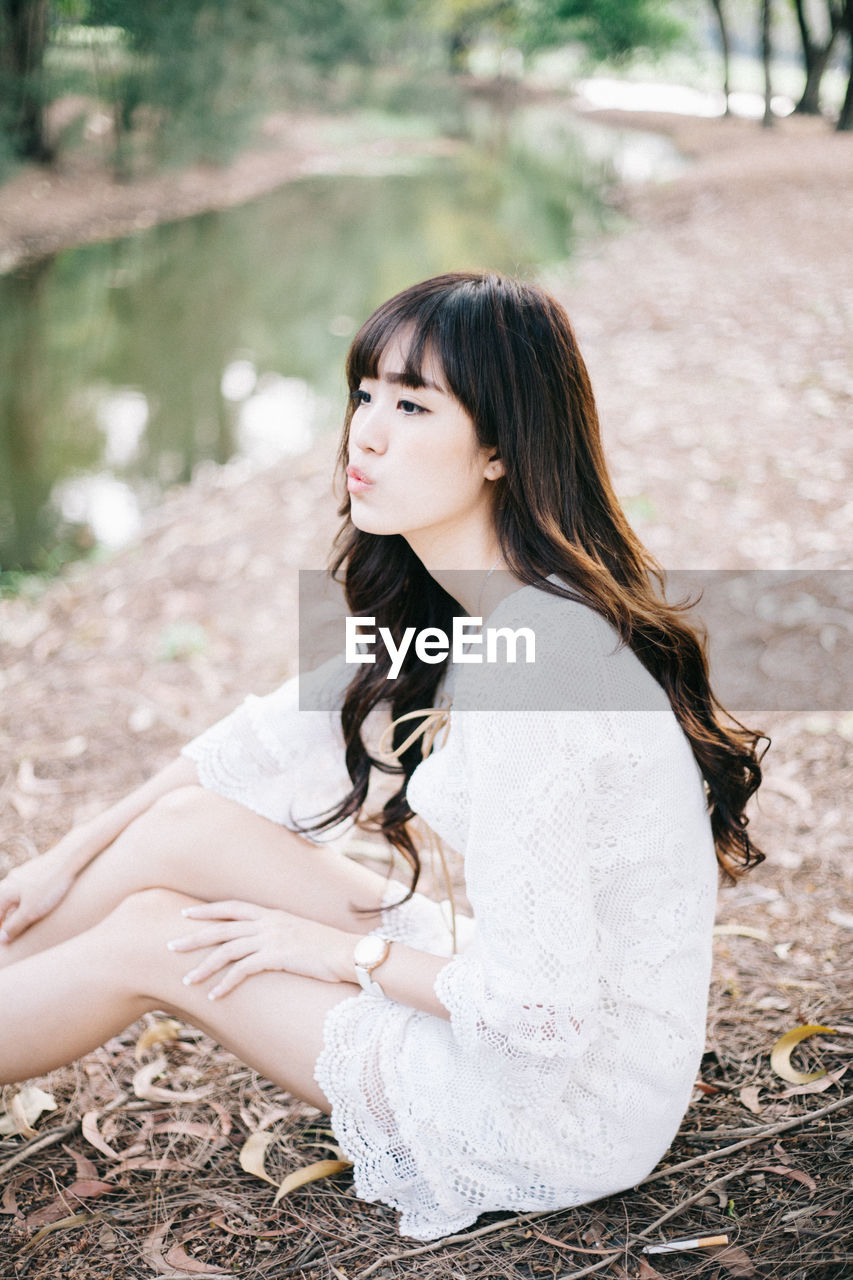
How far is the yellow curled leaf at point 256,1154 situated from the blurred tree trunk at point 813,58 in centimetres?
1971

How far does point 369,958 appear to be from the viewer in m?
1.44

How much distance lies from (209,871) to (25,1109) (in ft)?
1.84

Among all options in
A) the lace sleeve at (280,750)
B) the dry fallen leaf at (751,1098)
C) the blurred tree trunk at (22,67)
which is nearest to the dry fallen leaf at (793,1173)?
the dry fallen leaf at (751,1098)

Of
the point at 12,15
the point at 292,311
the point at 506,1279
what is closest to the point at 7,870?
the point at 506,1279

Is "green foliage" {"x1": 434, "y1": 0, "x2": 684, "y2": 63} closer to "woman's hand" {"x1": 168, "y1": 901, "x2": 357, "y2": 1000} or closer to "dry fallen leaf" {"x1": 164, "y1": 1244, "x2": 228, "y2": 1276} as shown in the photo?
"woman's hand" {"x1": 168, "y1": 901, "x2": 357, "y2": 1000}

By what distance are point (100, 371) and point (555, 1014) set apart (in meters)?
7.07

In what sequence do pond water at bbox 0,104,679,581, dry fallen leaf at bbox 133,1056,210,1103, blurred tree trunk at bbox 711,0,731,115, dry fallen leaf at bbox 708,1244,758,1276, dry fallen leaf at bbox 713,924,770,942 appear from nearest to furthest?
dry fallen leaf at bbox 708,1244,758,1276
dry fallen leaf at bbox 133,1056,210,1103
dry fallen leaf at bbox 713,924,770,942
pond water at bbox 0,104,679,581
blurred tree trunk at bbox 711,0,731,115

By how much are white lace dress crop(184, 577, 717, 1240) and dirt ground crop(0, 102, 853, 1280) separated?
0.51 ft

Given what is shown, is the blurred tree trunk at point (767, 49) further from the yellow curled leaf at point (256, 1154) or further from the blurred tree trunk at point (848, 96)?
the yellow curled leaf at point (256, 1154)

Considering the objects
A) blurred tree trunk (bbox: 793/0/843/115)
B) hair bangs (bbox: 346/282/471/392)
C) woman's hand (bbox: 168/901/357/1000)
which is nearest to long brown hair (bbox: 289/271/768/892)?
hair bangs (bbox: 346/282/471/392)

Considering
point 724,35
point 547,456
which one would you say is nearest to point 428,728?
point 547,456

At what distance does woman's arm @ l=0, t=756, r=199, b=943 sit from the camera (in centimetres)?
169

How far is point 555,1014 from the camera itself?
1.25 metres

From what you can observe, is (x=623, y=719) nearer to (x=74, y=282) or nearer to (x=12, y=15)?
(x=74, y=282)
